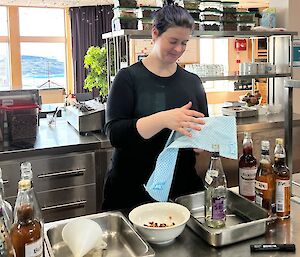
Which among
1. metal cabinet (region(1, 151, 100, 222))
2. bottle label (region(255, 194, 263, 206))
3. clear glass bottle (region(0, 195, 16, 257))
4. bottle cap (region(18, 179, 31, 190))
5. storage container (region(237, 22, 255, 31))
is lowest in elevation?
metal cabinet (region(1, 151, 100, 222))

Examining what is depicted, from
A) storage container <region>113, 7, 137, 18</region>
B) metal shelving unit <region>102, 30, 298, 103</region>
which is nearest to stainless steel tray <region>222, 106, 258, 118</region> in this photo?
metal shelving unit <region>102, 30, 298, 103</region>

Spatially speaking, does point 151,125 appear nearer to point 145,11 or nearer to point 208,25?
point 145,11

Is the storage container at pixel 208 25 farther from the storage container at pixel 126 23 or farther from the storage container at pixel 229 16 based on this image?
the storage container at pixel 126 23

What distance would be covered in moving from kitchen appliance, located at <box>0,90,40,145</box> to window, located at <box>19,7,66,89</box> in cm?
570

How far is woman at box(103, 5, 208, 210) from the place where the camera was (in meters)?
1.58

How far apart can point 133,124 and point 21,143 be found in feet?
4.31

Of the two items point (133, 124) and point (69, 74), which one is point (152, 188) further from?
point (69, 74)

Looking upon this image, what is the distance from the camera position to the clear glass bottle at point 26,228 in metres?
0.93

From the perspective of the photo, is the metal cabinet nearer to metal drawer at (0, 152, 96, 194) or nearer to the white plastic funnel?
metal drawer at (0, 152, 96, 194)

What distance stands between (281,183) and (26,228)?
0.82 meters

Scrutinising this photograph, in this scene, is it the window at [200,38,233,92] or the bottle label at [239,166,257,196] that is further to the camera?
the window at [200,38,233,92]

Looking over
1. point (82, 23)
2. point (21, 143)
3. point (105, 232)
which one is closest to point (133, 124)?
point (105, 232)

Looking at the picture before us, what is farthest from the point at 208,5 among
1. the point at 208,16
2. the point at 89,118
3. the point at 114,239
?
the point at 114,239

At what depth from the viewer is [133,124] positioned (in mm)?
1458
